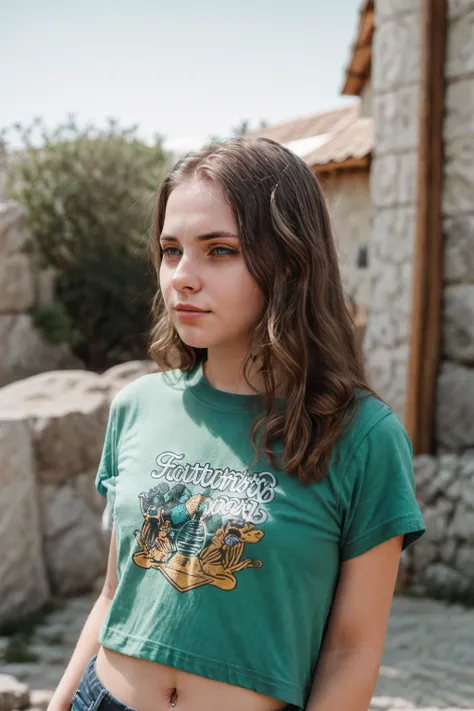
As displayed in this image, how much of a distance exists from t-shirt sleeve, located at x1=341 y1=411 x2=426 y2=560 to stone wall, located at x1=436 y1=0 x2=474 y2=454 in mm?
4467

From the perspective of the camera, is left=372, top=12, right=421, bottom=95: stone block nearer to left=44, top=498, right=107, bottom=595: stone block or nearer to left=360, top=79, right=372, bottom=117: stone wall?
left=360, top=79, right=372, bottom=117: stone wall

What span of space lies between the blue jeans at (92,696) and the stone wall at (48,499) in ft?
12.2

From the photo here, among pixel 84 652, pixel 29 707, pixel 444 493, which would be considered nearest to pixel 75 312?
pixel 444 493

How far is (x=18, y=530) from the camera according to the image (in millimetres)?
5219

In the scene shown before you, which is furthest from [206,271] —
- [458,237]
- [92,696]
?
[458,237]

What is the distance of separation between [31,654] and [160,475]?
3.41 m

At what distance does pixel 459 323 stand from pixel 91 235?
7.48m

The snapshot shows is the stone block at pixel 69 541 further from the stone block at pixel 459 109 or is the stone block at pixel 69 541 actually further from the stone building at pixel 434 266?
the stone block at pixel 459 109

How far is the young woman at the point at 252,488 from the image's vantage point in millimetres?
1403

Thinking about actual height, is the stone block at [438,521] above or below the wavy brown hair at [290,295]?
below

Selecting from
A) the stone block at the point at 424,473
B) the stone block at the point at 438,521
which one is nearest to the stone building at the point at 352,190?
the stone block at the point at 424,473

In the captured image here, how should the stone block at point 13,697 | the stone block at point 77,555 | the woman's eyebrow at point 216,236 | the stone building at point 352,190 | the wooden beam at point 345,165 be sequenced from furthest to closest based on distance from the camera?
the stone building at point 352,190, the wooden beam at point 345,165, the stone block at point 77,555, the stone block at point 13,697, the woman's eyebrow at point 216,236

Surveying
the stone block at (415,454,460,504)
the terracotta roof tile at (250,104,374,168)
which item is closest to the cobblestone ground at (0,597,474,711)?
the stone block at (415,454,460,504)

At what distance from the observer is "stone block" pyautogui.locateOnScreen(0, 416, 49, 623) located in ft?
16.8
